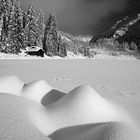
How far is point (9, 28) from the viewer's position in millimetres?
36469

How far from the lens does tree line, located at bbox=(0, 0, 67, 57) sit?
113ft

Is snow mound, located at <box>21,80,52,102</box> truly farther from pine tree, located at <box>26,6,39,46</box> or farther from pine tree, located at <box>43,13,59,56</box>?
pine tree, located at <box>26,6,39,46</box>

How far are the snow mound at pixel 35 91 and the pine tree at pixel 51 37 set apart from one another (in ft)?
143

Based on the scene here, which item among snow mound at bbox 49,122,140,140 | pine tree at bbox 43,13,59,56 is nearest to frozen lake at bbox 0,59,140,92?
snow mound at bbox 49,122,140,140

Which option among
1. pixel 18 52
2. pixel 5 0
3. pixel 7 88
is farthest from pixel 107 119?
pixel 5 0

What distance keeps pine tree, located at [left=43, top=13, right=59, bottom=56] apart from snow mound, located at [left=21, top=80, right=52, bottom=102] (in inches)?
1713

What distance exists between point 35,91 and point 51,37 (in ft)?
155

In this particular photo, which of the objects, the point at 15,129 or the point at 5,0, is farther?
the point at 5,0

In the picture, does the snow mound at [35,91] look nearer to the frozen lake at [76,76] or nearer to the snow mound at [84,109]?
the snow mound at [84,109]

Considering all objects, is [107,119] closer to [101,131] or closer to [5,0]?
[101,131]

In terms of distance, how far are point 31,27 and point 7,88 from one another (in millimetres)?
46176

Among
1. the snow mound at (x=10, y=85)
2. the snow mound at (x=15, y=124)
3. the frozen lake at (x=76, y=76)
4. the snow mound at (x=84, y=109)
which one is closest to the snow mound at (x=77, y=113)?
the snow mound at (x=84, y=109)

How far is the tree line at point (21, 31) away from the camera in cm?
3459

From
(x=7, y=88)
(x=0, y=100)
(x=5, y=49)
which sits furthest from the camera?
(x=5, y=49)
